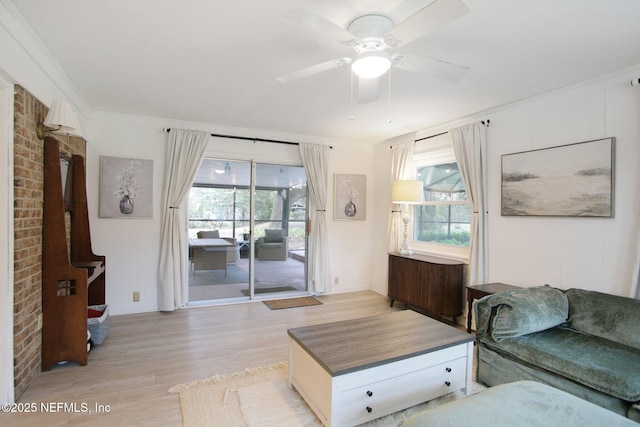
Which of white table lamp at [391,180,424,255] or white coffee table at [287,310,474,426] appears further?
white table lamp at [391,180,424,255]

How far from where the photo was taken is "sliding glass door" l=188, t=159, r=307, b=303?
4.67 metres

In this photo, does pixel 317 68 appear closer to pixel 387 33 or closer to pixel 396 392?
pixel 387 33

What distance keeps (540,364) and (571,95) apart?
2.31 metres

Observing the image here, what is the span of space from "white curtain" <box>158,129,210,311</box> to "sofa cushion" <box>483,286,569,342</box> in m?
3.54

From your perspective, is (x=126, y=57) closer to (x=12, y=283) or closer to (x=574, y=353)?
(x=12, y=283)

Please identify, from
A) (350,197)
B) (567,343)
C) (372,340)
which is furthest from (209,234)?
(567,343)

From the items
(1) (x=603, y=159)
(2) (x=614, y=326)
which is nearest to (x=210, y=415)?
(2) (x=614, y=326)

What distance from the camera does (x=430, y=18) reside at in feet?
4.95

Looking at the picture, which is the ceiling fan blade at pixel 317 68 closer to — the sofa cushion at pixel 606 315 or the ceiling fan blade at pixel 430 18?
the ceiling fan blade at pixel 430 18

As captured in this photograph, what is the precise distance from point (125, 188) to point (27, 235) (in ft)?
5.92

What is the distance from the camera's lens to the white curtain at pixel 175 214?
4203 millimetres

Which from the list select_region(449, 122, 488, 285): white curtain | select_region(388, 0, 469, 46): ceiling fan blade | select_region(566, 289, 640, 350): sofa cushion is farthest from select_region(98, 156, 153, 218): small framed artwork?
select_region(566, 289, 640, 350): sofa cushion

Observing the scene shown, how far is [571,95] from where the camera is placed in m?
2.96

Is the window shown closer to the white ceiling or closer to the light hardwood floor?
the white ceiling
